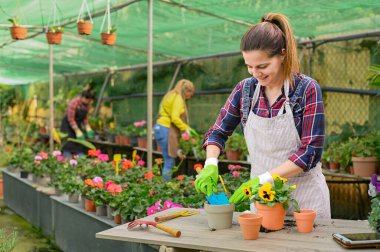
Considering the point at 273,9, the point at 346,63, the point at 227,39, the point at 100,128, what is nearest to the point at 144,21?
the point at 227,39

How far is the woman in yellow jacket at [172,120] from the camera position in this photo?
23.0ft

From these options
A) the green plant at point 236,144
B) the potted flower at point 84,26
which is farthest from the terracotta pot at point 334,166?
the potted flower at point 84,26

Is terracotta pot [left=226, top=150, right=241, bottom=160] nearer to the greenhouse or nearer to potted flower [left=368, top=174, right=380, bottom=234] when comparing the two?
the greenhouse

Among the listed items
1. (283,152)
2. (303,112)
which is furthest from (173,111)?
(303,112)

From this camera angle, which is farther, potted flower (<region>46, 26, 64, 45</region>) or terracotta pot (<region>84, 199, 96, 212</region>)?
potted flower (<region>46, 26, 64, 45</region>)

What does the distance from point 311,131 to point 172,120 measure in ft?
16.5

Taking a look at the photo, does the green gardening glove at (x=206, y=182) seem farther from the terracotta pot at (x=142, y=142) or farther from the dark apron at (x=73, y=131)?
the terracotta pot at (x=142, y=142)

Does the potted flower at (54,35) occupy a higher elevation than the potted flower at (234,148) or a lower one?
higher

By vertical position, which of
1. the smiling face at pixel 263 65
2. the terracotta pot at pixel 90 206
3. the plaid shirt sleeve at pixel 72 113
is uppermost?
the smiling face at pixel 263 65

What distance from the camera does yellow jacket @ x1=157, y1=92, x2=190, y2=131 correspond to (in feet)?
22.9

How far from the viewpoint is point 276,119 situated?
222 centimetres

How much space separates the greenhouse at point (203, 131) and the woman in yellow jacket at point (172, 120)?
0.02 meters

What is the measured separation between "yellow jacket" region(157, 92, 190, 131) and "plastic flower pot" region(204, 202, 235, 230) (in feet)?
16.2

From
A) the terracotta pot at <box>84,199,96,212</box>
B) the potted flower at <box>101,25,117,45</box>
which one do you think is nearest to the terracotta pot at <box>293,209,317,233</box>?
the terracotta pot at <box>84,199,96,212</box>
